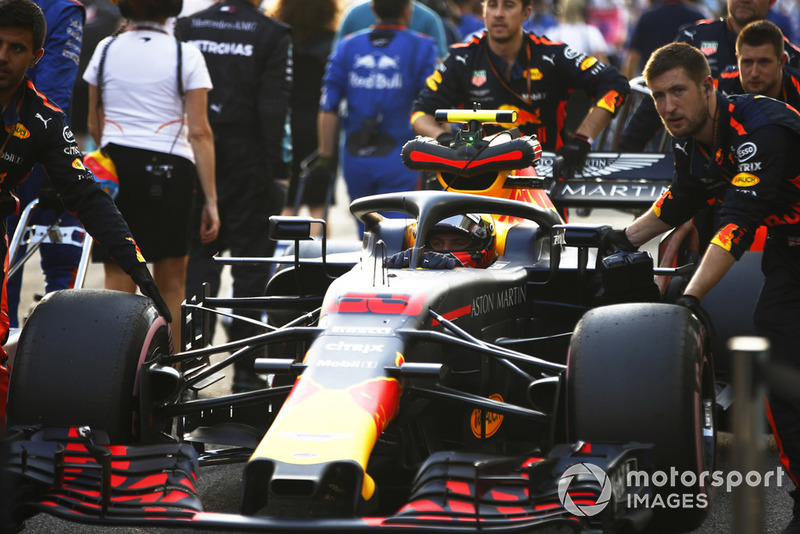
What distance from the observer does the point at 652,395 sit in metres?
3.61

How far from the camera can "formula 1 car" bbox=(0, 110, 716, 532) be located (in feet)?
11.0

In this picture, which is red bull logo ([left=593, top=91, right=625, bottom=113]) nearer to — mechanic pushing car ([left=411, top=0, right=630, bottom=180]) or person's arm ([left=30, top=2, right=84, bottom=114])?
mechanic pushing car ([left=411, top=0, right=630, bottom=180])

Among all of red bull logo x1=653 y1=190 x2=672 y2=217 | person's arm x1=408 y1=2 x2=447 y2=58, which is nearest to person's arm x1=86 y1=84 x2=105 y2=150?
red bull logo x1=653 y1=190 x2=672 y2=217

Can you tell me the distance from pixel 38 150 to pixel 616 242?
7.77 feet

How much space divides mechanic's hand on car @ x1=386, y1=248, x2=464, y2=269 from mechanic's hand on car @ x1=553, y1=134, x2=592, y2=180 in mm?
2223

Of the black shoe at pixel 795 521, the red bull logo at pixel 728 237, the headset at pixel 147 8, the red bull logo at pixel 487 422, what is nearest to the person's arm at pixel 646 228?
the red bull logo at pixel 728 237

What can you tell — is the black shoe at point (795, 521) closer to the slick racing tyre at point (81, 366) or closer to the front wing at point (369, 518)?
the front wing at point (369, 518)

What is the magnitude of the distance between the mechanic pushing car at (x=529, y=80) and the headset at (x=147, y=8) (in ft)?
6.06

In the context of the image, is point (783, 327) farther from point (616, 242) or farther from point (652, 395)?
point (652, 395)

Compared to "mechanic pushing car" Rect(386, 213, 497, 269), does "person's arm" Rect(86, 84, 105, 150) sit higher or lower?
higher

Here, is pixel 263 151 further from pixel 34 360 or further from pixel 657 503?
pixel 657 503

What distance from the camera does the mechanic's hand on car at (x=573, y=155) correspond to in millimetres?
6730

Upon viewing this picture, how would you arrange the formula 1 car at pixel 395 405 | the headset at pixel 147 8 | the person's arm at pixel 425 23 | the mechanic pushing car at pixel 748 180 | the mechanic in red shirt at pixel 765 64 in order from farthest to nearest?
the person's arm at pixel 425 23
the headset at pixel 147 8
the mechanic in red shirt at pixel 765 64
the mechanic pushing car at pixel 748 180
the formula 1 car at pixel 395 405

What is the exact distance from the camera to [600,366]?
3.69 m
